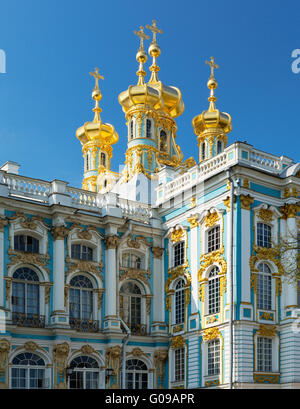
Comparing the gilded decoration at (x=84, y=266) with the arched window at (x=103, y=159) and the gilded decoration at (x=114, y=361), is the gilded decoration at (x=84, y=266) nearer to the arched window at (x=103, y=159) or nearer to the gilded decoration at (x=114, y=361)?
the gilded decoration at (x=114, y=361)

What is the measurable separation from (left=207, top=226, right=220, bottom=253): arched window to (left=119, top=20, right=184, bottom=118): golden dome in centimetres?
1130

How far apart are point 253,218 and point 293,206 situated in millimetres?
A: 1546

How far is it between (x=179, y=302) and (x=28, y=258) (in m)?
5.79

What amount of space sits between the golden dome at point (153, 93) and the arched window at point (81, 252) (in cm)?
1084

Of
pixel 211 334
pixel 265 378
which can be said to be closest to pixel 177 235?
pixel 211 334

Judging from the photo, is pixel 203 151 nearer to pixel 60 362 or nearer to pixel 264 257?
pixel 264 257

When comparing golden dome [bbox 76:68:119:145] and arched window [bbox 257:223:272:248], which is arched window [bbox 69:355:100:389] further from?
golden dome [bbox 76:68:119:145]

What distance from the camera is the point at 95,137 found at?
3953 cm

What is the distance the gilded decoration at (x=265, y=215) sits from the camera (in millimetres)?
23109

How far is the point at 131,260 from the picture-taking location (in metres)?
25.7

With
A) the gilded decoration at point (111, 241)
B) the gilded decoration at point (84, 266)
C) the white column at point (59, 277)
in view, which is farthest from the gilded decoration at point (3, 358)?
the gilded decoration at point (111, 241)

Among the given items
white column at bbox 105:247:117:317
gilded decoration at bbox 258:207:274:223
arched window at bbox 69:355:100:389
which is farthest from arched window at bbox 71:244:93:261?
gilded decoration at bbox 258:207:274:223

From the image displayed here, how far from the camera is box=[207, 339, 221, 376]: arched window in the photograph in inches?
884
